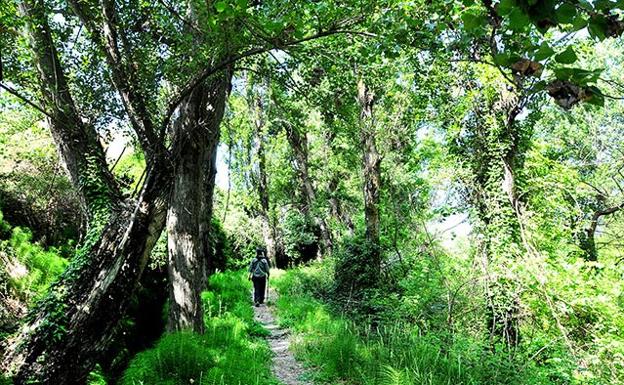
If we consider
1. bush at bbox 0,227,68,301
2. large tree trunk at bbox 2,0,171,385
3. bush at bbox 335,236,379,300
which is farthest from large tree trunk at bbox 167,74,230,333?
bush at bbox 335,236,379,300

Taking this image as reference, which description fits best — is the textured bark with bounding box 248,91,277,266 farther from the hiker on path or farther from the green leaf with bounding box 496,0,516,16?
the green leaf with bounding box 496,0,516,16

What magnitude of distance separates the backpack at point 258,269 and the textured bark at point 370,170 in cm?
309

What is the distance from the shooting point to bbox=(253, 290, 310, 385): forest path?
21.6ft

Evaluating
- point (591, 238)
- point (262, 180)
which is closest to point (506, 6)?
point (591, 238)

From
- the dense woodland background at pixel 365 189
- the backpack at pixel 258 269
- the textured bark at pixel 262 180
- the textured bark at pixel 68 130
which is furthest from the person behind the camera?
the textured bark at pixel 262 180

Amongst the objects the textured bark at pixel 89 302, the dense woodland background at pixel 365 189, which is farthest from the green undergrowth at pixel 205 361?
the textured bark at pixel 89 302

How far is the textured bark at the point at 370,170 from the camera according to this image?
37.1 feet

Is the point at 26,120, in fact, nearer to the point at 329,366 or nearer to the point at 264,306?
the point at 264,306

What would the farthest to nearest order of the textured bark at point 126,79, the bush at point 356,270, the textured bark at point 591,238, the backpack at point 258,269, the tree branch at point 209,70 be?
1. the textured bark at point 591,238
2. the backpack at point 258,269
3. the bush at point 356,270
4. the textured bark at point 126,79
5. the tree branch at point 209,70

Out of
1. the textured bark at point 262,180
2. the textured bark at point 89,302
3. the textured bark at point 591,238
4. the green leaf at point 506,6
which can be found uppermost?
the textured bark at point 262,180

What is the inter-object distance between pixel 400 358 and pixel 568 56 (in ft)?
16.9

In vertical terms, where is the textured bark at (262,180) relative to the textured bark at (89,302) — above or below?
above

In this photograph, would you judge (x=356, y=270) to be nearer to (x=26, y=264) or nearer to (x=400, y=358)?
(x=400, y=358)

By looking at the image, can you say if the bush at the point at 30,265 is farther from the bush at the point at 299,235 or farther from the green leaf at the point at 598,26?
A: the bush at the point at 299,235
